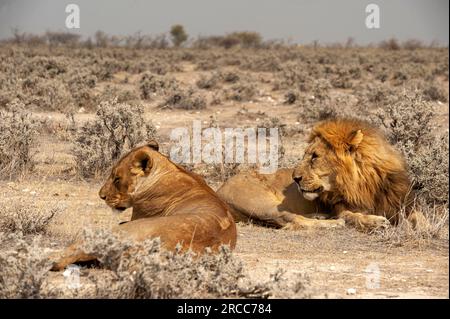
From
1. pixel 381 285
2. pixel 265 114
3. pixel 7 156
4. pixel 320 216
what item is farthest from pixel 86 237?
pixel 265 114

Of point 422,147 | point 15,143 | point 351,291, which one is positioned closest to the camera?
point 351,291

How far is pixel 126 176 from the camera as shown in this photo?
24.0 feet

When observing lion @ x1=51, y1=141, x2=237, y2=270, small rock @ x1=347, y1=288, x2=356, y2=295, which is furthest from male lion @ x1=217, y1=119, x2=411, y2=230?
small rock @ x1=347, y1=288, x2=356, y2=295

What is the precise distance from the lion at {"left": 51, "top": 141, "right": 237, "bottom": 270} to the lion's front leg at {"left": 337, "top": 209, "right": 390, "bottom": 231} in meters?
1.60

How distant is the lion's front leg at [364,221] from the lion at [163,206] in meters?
1.60

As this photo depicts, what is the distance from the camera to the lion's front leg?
7.68 meters

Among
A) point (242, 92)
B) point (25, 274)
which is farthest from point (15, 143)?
point (242, 92)

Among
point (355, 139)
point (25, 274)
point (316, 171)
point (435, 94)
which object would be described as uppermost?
point (355, 139)

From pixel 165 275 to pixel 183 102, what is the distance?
14088mm

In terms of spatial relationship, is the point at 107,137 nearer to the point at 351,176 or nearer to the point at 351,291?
the point at 351,176

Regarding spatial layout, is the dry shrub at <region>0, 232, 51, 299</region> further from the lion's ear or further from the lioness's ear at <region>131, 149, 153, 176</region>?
the lion's ear

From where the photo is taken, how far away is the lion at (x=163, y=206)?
5691 millimetres
